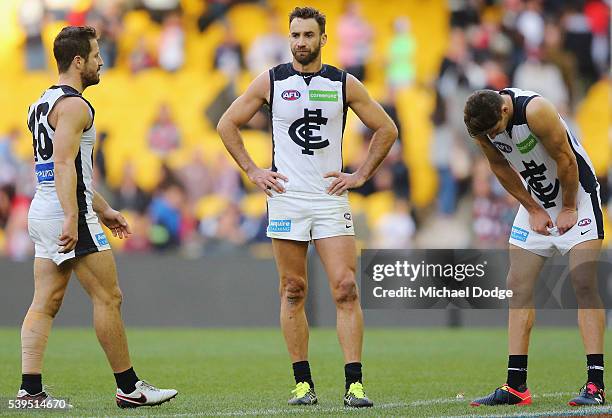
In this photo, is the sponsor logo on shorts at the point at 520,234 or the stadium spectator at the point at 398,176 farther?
the stadium spectator at the point at 398,176

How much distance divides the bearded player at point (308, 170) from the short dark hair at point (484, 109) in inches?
26.6

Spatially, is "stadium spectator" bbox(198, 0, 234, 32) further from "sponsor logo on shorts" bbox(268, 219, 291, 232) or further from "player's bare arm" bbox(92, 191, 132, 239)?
"sponsor logo on shorts" bbox(268, 219, 291, 232)

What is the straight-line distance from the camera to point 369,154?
328 inches

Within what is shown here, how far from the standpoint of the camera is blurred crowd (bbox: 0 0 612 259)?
61.3ft

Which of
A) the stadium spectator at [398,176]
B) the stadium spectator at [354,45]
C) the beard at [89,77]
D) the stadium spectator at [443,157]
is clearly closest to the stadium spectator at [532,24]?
the stadium spectator at [443,157]

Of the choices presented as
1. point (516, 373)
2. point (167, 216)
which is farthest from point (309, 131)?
point (167, 216)

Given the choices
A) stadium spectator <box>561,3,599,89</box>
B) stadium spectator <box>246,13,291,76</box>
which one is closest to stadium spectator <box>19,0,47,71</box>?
stadium spectator <box>246,13,291,76</box>

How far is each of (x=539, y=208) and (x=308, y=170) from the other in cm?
161

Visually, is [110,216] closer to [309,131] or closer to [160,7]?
[309,131]

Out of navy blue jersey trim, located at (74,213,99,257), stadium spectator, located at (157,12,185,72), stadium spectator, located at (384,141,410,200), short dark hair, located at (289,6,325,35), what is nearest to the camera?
navy blue jersey trim, located at (74,213,99,257)

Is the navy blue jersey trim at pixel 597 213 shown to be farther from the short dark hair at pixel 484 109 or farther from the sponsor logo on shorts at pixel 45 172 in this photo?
the sponsor logo on shorts at pixel 45 172

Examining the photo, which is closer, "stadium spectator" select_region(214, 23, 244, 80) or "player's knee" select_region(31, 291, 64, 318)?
"player's knee" select_region(31, 291, 64, 318)

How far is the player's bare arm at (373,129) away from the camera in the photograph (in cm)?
819

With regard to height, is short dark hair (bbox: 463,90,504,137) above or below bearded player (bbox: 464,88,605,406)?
above
